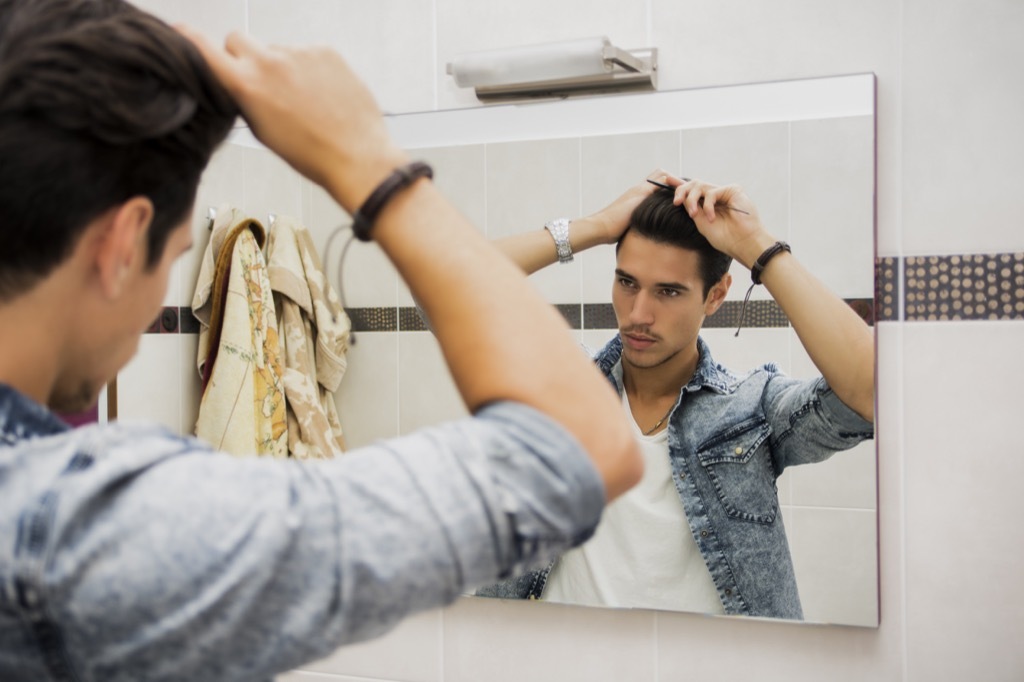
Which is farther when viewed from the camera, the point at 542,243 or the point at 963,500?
the point at 542,243

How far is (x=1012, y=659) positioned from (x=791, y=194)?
81 centimetres

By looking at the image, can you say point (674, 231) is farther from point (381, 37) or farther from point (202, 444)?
point (202, 444)

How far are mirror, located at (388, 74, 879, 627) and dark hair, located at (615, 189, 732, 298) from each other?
3 centimetres

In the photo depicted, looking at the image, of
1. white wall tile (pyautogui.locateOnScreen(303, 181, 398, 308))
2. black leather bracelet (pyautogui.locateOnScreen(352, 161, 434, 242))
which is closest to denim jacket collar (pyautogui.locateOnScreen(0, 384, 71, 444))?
black leather bracelet (pyautogui.locateOnScreen(352, 161, 434, 242))

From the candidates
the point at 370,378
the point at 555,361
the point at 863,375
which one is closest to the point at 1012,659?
the point at 863,375

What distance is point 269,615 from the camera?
50cm

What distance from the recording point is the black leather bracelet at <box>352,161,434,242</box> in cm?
58

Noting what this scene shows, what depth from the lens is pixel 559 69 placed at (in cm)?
166

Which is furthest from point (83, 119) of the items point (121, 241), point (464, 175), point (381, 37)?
point (381, 37)

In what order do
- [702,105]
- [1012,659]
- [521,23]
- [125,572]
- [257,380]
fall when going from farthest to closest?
[257,380] < [521,23] < [702,105] < [1012,659] < [125,572]

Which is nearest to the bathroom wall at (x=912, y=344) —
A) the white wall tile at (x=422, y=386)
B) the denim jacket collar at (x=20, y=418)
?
the white wall tile at (x=422, y=386)

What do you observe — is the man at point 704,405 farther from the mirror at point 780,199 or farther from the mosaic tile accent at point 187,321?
the mosaic tile accent at point 187,321

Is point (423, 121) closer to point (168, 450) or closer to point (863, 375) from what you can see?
point (863, 375)

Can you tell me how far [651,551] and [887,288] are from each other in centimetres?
58
